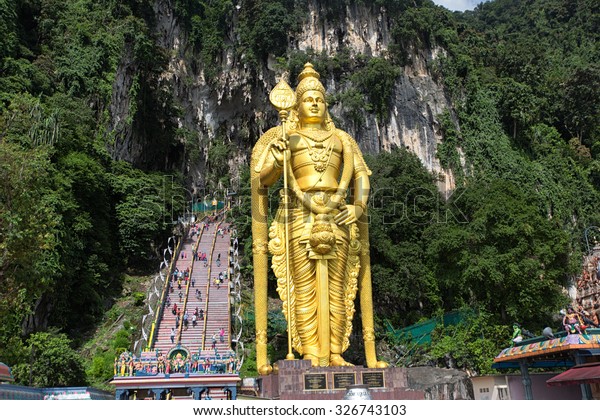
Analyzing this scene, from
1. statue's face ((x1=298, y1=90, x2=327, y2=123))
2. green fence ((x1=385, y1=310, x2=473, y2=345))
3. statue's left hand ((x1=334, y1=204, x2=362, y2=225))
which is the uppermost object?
statue's face ((x1=298, y1=90, x2=327, y2=123))

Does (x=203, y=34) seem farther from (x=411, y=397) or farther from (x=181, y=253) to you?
(x=411, y=397)

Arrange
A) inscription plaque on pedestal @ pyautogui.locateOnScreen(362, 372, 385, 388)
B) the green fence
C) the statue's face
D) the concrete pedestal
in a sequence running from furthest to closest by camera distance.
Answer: the green fence < the statue's face < inscription plaque on pedestal @ pyautogui.locateOnScreen(362, 372, 385, 388) < the concrete pedestal

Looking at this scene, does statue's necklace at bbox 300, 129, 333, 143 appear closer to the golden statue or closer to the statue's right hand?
the golden statue

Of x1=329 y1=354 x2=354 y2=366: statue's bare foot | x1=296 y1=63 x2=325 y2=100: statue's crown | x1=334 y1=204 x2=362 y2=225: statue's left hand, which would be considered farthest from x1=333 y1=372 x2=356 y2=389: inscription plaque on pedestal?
x1=296 y1=63 x2=325 y2=100: statue's crown

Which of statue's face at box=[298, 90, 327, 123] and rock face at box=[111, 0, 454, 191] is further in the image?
rock face at box=[111, 0, 454, 191]

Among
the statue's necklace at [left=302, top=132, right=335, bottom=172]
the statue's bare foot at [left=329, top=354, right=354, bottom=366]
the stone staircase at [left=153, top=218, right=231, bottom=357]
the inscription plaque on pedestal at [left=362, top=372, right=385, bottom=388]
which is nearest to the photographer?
the inscription plaque on pedestal at [left=362, top=372, right=385, bottom=388]

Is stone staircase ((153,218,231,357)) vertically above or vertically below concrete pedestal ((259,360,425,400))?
above

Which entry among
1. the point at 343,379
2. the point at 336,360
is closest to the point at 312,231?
the point at 336,360
